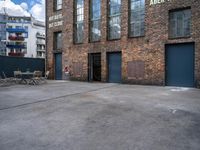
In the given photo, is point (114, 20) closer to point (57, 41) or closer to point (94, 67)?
point (94, 67)

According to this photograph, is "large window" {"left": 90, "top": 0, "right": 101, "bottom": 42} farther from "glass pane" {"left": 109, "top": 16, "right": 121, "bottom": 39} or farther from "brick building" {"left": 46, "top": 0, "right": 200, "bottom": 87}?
"glass pane" {"left": 109, "top": 16, "right": 121, "bottom": 39}

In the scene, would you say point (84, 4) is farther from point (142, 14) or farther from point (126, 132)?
point (126, 132)

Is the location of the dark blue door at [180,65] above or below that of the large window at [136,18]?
below

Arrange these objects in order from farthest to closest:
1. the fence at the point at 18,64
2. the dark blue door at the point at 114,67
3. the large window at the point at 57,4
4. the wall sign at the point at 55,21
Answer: the large window at the point at 57,4 < the wall sign at the point at 55,21 < the fence at the point at 18,64 < the dark blue door at the point at 114,67

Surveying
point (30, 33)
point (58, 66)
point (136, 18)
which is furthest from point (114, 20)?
point (30, 33)

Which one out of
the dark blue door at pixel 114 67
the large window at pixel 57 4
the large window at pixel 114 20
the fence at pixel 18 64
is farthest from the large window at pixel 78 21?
the fence at pixel 18 64

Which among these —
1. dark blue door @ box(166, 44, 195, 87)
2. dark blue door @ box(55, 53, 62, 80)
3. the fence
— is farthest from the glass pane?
the fence

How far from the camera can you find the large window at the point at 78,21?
57.8 feet

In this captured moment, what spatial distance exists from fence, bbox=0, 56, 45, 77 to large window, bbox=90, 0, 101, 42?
7733 mm

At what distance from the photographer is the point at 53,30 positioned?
19.6m

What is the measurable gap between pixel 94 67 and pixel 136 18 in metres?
5.34

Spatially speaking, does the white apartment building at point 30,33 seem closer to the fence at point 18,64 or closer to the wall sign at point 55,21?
the fence at point 18,64

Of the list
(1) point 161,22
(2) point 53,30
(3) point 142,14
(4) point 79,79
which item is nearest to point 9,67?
(2) point 53,30

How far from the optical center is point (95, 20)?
55.0 ft
